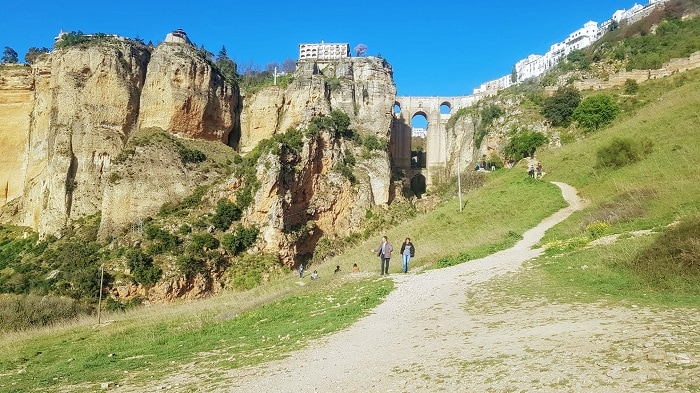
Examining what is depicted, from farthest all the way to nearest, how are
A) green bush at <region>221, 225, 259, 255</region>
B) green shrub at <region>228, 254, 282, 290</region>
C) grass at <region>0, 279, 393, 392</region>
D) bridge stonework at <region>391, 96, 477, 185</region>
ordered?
bridge stonework at <region>391, 96, 477, 185</region> < green bush at <region>221, 225, 259, 255</region> < green shrub at <region>228, 254, 282, 290</region> < grass at <region>0, 279, 393, 392</region>

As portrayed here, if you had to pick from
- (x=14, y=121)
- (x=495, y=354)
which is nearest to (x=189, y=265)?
(x=14, y=121)

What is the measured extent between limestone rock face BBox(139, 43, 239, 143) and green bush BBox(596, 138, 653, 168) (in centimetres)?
3309

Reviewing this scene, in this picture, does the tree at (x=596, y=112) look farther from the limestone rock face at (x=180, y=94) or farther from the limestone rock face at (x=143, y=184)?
the limestone rock face at (x=180, y=94)

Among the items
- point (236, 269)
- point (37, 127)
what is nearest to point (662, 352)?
point (236, 269)

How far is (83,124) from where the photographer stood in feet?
137

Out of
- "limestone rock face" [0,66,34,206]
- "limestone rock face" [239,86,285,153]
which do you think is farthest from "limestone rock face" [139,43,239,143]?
"limestone rock face" [0,66,34,206]

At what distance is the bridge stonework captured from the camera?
2228 inches

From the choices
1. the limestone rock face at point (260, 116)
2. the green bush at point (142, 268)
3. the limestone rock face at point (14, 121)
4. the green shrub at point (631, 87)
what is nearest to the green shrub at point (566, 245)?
the green bush at point (142, 268)

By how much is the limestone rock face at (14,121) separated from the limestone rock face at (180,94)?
1456 cm

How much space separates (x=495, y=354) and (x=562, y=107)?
42.1 metres

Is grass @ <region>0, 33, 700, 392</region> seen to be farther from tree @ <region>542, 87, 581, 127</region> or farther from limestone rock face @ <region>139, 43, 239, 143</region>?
limestone rock face @ <region>139, 43, 239, 143</region>

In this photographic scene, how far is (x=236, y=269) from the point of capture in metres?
35.8

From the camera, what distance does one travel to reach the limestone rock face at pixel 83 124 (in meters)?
41.3

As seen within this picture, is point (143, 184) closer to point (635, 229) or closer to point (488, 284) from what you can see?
point (488, 284)
